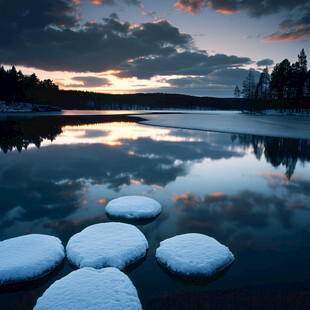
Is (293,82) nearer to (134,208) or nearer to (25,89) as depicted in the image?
(134,208)

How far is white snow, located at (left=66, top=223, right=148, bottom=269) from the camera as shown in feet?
13.7

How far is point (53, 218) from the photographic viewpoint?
20.0 feet

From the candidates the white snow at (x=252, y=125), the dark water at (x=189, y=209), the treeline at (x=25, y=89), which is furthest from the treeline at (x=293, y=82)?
the treeline at (x=25, y=89)

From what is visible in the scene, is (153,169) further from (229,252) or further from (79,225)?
(229,252)

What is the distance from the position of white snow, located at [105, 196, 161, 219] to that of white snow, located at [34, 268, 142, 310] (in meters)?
2.30

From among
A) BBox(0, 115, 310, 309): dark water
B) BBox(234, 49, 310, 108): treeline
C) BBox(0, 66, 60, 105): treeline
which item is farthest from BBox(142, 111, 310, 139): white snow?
BBox(0, 66, 60, 105): treeline

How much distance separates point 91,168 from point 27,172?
9.25ft

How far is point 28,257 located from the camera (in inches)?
163

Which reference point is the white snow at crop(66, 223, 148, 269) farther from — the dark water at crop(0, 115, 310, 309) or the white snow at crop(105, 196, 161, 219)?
the white snow at crop(105, 196, 161, 219)

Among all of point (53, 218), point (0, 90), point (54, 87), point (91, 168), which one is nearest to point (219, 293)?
point (53, 218)

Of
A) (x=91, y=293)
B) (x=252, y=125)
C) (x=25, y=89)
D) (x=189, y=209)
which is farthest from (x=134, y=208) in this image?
(x=25, y=89)

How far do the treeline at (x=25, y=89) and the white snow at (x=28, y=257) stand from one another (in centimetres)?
9027

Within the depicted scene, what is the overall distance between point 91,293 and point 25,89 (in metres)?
106

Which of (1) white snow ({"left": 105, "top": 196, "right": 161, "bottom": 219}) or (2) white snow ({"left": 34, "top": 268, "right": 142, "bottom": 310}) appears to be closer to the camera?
(2) white snow ({"left": 34, "top": 268, "right": 142, "bottom": 310})
